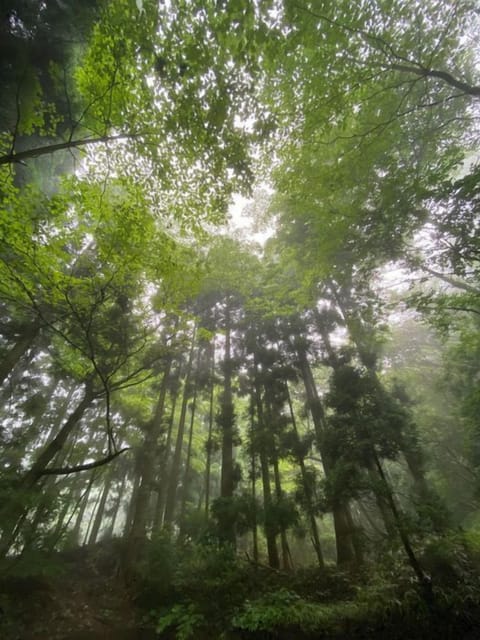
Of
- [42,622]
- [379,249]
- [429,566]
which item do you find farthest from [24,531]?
[379,249]

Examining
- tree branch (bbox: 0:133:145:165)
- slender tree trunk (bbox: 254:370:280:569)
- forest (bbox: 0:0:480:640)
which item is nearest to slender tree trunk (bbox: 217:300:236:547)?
forest (bbox: 0:0:480:640)

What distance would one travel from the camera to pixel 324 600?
179 inches

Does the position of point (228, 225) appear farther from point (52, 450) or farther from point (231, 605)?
point (231, 605)

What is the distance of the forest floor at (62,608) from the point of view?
517 centimetres

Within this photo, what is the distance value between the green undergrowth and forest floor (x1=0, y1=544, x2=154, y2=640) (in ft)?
3.12

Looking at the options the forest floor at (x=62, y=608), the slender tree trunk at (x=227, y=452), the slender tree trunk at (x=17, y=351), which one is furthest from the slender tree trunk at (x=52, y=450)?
the slender tree trunk at (x=227, y=452)

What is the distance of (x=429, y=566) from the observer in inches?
157

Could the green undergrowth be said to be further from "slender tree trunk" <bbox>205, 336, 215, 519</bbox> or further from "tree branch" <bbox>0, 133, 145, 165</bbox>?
"tree branch" <bbox>0, 133, 145, 165</bbox>

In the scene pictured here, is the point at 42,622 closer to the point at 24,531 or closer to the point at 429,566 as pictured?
the point at 24,531

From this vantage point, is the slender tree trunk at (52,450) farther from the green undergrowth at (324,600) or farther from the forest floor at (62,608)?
the green undergrowth at (324,600)

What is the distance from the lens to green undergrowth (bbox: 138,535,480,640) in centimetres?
333

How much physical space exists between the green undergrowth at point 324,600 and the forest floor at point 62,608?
951mm

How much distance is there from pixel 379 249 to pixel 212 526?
8.76 meters

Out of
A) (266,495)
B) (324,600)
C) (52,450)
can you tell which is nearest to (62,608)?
(52,450)
